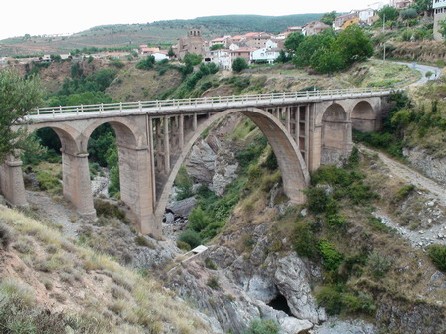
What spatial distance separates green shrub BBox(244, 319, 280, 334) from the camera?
24828 mm

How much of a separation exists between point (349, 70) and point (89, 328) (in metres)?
55.5

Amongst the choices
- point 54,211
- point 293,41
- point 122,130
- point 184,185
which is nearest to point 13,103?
point 54,211

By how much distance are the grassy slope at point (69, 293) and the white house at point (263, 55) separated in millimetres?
83413

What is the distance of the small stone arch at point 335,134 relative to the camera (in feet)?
122

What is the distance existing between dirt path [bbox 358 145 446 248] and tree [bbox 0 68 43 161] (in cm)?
2288

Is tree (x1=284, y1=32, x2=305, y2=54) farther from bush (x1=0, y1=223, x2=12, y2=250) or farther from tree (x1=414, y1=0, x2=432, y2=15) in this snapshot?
bush (x1=0, y1=223, x2=12, y2=250)

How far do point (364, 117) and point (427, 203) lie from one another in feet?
40.1

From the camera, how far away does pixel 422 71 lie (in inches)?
1977

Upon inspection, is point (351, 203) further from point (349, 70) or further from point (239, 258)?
point (349, 70)

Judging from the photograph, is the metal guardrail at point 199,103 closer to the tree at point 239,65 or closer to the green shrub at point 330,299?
the green shrub at point 330,299

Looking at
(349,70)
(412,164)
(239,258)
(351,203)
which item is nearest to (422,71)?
(349,70)

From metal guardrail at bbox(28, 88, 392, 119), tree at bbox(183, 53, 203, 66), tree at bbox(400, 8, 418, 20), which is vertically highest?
tree at bbox(400, 8, 418, 20)

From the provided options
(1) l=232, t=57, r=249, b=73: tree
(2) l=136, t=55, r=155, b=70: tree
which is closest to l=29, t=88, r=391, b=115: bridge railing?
(1) l=232, t=57, r=249, b=73: tree

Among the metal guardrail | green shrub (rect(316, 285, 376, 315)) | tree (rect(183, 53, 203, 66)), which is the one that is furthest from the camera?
tree (rect(183, 53, 203, 66))
